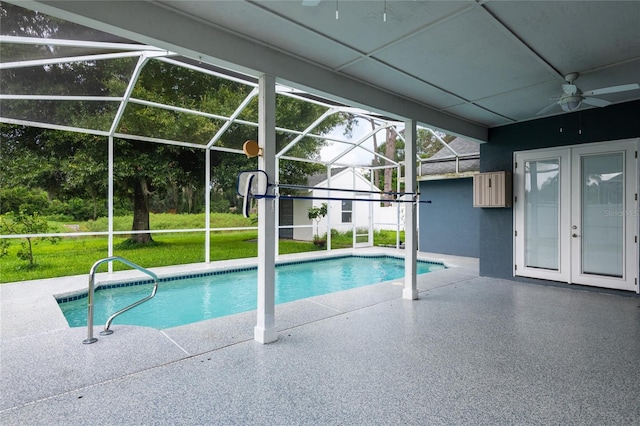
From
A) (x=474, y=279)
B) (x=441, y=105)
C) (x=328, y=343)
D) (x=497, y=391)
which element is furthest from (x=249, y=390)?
(x=474, y=279)

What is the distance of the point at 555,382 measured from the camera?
8.72ft

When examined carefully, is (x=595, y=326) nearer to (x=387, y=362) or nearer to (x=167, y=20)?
(x=387, y=362)

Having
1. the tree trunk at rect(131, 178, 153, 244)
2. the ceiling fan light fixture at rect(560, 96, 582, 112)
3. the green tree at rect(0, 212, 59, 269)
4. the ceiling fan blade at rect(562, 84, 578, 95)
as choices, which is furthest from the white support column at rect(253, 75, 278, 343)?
the tree trunk at rect(131, 178, 153, 244)

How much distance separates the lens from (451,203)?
34.5ft

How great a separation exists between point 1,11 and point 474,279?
7.57 metres

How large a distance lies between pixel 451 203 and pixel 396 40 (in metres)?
8.02

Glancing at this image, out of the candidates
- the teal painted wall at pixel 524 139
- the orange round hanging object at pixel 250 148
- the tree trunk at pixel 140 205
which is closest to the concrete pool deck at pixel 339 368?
the orange round hanging object at pixel 250 148

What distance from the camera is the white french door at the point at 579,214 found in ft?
17.2

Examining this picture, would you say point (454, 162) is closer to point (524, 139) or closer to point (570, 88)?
point (524, 139)

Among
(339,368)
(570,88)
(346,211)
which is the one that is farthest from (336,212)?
(339,368)

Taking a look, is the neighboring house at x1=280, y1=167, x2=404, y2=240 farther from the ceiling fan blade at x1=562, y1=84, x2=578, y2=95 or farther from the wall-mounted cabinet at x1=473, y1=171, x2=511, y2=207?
the ceiling fan blade at x1=562, y1=84, x2=578, y2=95

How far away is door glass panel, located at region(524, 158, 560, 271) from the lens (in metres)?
5.96

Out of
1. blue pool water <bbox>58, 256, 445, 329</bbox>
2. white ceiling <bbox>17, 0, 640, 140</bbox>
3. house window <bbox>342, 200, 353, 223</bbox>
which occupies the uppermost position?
white ceiling <bbox>17, 0, 640, 140</bbox>

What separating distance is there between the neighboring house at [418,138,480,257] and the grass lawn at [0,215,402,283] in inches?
127
